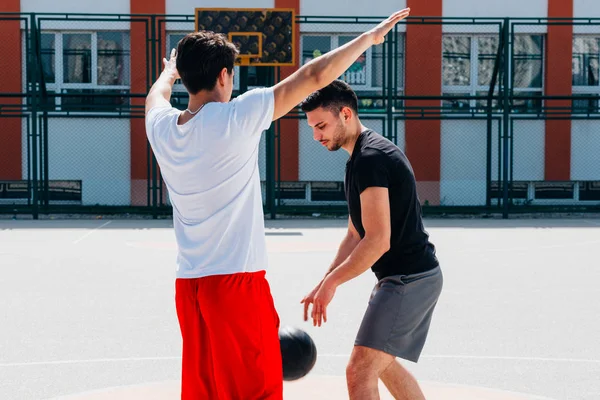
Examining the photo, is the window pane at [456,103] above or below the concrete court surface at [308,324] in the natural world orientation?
above

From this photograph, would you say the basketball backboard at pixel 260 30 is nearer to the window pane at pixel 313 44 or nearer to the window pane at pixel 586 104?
the window pane at pixel 313 44

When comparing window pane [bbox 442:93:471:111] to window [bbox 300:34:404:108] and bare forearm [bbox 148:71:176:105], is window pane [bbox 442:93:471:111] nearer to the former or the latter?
window [bbox 300:34:404:108]

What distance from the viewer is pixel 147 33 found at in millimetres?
20375

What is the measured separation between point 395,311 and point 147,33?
17.0 meters

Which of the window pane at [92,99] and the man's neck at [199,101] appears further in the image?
the window pane at [92,99]

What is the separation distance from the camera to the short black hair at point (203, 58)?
360 cm

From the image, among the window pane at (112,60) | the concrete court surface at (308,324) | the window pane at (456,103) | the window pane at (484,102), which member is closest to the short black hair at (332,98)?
the concrete court surface at (308,324)

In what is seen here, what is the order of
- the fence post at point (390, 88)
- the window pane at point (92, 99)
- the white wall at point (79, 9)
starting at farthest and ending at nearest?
the white wall at point (79, 9) → the window pane at point (92, 99) → the fence post at point (390, 88)

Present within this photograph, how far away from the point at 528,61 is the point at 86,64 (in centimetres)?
1042

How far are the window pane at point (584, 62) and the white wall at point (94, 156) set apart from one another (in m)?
10.7

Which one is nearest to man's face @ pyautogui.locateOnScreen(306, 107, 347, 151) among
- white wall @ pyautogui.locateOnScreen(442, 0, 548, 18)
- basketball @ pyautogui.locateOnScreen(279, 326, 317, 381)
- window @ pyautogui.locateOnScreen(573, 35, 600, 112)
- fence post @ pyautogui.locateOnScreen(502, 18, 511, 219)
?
basketball @ pyautogui.locateOnScreen(279, 326, 317, 381)

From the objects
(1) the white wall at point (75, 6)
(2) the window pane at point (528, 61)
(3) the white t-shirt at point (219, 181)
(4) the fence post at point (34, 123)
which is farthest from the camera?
(2) the window pane at point (528, 61)

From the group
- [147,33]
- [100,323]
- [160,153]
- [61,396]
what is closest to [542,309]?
[100,323]

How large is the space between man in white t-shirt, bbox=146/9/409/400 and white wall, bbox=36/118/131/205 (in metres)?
18.0
